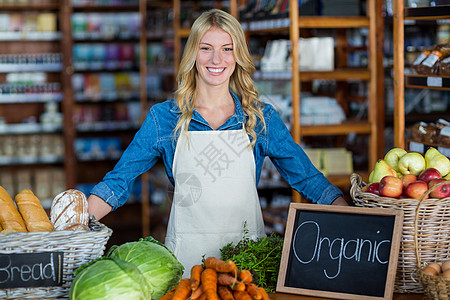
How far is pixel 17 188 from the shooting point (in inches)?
252

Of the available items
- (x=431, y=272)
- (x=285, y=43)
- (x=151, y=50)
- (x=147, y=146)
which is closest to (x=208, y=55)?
(x=147, y=146)

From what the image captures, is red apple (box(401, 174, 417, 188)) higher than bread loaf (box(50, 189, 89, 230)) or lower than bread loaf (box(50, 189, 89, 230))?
higher

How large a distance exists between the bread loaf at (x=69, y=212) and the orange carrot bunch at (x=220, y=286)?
1.45ft

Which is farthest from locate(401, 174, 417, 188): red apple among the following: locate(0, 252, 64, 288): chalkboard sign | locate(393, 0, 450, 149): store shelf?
locate(0, 252, 64, 288): chalkboard sign

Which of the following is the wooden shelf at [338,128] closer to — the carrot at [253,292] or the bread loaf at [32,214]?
the bread loaf at [32,214]

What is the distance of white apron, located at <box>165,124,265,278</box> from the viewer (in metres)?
2.47

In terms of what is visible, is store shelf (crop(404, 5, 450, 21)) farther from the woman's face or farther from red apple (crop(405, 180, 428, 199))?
red apple (crop(405, 180, 428, 199))

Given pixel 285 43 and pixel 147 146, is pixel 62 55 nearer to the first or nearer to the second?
pixel 285 43

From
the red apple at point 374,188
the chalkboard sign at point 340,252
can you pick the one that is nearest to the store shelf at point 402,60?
the red apple at point 374,188

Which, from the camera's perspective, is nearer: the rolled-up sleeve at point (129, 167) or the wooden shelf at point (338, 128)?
the rolled-up sleeve at point (129, 167)

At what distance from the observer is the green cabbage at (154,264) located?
1.79 m

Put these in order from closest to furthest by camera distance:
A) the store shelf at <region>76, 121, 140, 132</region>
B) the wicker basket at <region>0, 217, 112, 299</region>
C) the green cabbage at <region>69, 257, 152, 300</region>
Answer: the green cabbage at <region>69, 257, 152, 300</region> → the wicker basket at <region>0, 217, 112, 299</region> → the store shelf at <region>76, 121, 140, 132</region>

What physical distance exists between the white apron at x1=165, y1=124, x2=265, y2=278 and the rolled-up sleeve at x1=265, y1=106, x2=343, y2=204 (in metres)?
0.12

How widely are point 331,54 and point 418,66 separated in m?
1.06
